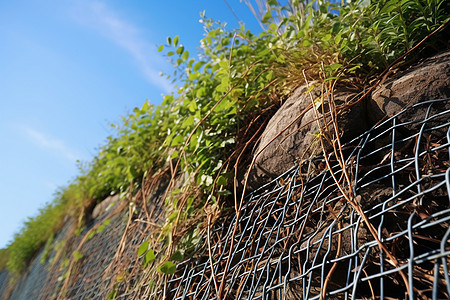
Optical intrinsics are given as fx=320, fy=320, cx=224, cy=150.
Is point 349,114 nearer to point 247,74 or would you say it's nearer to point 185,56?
point 247,74

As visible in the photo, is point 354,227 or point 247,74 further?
point 247,74

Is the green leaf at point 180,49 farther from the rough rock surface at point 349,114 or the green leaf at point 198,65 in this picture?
the rough rock surface at point 349,114

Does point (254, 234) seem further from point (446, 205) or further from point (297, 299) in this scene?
point (446, 205)

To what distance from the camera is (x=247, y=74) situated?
153 centimetres

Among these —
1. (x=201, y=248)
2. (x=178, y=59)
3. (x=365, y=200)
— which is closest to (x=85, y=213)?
(x=178, y=59)

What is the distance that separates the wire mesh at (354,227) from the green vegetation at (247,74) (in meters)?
0.22

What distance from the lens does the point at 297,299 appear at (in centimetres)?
94

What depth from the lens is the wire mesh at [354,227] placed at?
2.38 ft

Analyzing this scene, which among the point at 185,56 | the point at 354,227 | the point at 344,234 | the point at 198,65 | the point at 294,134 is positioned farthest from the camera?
the point at 185,56

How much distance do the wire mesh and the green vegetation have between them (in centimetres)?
22

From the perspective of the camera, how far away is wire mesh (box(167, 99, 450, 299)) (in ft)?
2.38

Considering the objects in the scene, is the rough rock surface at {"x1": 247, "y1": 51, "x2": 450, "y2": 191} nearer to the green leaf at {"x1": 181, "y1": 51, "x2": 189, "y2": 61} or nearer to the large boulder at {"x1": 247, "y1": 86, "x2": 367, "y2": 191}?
the large boulder at {"x1": 247, "y1": 86, "x2": 367, "y2": 191}

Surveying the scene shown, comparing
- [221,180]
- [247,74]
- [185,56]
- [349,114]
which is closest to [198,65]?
[185,56]

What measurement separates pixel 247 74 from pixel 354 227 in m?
0.96
